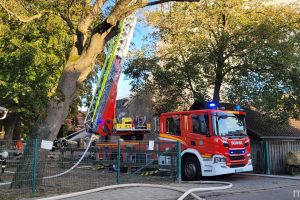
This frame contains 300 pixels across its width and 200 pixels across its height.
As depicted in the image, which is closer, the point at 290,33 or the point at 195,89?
the point at 290,33

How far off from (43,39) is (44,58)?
1.78 meters

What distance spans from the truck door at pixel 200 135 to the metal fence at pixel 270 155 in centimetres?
415

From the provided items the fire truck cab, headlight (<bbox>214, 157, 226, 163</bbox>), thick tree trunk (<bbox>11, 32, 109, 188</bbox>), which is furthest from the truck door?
thick tree trunk (<bbox>11, 32, 109, 188</bbox>)

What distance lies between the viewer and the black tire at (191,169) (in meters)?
15.7

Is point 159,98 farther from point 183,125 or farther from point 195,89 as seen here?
point 183,125

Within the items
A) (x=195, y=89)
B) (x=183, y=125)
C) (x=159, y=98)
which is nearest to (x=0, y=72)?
(x=159, y=98)

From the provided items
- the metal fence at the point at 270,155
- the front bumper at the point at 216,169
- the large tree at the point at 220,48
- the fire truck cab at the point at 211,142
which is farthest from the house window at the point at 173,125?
the large tree at the point at 220,48

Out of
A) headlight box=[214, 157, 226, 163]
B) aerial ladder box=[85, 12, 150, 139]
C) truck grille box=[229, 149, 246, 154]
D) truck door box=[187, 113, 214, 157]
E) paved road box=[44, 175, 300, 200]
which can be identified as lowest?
paved road box=[44, 175, 300, 200]

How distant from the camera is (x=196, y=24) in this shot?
71.6 feet

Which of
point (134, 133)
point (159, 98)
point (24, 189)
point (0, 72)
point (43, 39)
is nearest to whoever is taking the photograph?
point (24, 189)

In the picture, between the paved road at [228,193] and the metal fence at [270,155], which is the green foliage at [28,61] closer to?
the metal fence at [270,155]

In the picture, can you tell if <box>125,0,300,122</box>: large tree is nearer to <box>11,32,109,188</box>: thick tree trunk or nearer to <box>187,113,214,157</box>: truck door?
<box>187,113,214,157</box>: truck door

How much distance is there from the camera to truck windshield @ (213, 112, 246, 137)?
15.5 m

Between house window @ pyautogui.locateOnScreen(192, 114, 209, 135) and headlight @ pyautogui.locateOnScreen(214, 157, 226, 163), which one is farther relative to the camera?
house window @ pyautogui.locateOnScreen(192, 114, 209, 135)
